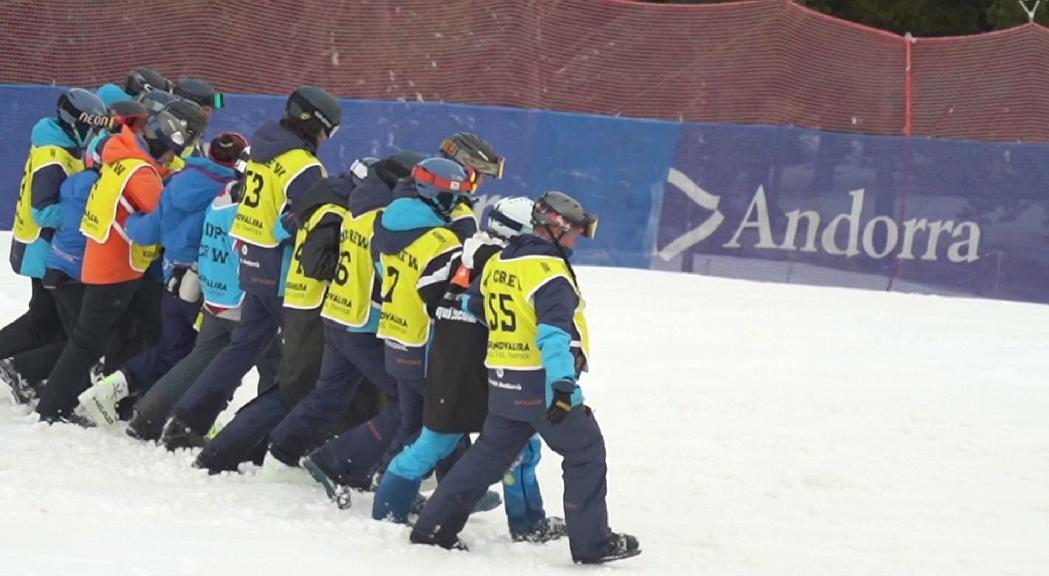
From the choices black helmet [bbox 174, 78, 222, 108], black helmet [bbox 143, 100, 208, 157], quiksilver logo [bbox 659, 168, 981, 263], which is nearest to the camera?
black helmet [bbox 143, 100, 208, 157]

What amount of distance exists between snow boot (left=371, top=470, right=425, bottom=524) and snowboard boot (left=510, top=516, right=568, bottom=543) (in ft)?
1.60

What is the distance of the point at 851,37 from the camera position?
1659 cm

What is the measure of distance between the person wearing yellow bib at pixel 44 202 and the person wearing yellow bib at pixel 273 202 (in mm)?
1768

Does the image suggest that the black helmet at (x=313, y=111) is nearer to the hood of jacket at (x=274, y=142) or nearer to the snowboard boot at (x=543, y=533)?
the hood of jacket at (x=274, y=142)

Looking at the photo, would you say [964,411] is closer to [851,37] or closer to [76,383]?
[76,383]

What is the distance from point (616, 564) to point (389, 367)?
1384 mm

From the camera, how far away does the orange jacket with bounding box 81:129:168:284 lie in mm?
9133

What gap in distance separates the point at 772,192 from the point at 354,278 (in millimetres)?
8707

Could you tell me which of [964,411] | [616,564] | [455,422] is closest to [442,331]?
[455,422]

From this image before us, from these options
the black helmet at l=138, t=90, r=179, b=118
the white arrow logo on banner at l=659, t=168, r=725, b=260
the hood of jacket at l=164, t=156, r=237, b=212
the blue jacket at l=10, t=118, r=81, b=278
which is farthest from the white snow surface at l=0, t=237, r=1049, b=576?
the white arrow logo on banner at l=659, t=168, r=725, b=260

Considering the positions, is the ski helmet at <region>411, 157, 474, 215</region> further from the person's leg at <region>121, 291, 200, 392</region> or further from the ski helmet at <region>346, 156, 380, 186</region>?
the person's leg at <region>121, 291, 200, 392</region>

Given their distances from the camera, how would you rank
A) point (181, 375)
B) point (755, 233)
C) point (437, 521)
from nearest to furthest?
1. point (437, 521)
2. point (181, 375)
3. point (755, 233)

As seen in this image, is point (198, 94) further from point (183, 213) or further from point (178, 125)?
point (183, 213)

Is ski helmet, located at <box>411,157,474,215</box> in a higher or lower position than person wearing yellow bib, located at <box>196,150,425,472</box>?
higher
